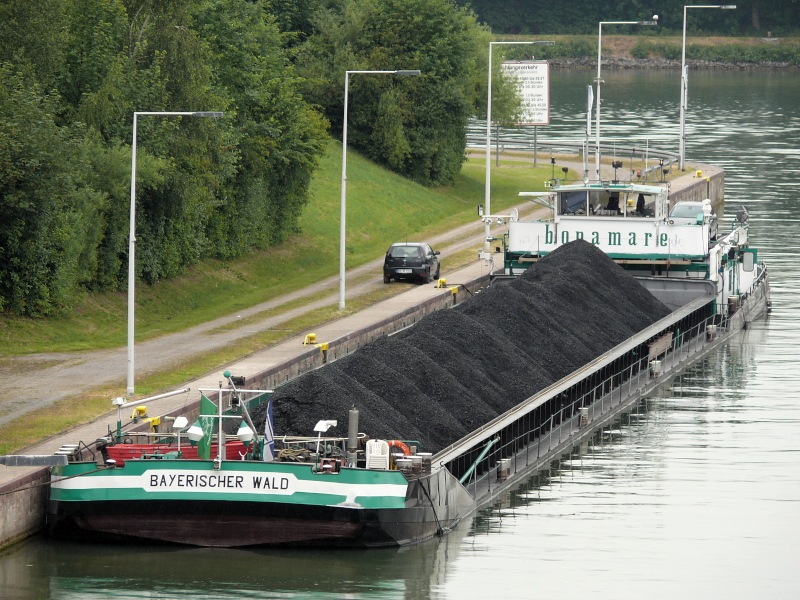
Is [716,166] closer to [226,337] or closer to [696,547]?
[226,337]

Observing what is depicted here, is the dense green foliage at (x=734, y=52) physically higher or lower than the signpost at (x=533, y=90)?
higher

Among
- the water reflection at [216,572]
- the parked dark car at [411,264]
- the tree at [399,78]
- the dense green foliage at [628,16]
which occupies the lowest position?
the water reflection at [216,572]

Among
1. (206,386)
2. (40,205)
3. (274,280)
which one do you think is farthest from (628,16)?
(206,386)

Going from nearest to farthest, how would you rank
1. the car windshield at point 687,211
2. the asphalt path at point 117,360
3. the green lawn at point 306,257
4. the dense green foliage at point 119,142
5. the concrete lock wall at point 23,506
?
the concrete lock wall at point 23,506 < the asphalt path at point 117,360 < the dense green foliage at point 119,142 < the green lawn at point 306,257 < the car windshield at point 687,211

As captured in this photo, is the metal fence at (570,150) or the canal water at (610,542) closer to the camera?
the canal water at (610,542)

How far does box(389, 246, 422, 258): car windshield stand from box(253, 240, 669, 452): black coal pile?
727 cm

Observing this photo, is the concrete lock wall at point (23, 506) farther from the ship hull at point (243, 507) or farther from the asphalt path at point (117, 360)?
the asphalt path at point (117, 360)

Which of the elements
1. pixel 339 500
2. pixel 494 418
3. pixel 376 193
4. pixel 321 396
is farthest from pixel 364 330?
pixel 376 193

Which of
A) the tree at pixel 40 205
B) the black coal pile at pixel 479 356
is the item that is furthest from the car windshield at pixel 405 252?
the tree at pixel 40 205

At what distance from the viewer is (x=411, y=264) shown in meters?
50.5

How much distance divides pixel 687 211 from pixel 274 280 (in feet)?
51.7

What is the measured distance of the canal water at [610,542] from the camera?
932 inches

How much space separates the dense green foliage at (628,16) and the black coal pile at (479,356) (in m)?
149

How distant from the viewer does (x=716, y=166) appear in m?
91.8
